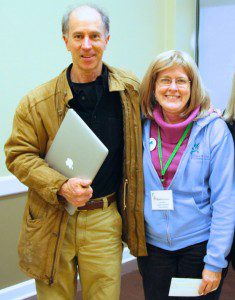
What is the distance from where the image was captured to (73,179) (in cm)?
150

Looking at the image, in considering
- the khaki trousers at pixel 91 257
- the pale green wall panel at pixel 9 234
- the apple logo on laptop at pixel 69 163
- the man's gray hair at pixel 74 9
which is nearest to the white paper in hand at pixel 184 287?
the khaki trousers at pixel 91 257

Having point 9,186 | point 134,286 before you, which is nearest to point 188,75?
point 9,186

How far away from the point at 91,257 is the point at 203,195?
1.84 ft

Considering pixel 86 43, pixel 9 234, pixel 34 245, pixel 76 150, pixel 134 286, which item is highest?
pixel 86 43

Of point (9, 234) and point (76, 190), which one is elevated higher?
point (76, 190)

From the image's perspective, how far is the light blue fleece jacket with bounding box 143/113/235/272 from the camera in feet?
5.02

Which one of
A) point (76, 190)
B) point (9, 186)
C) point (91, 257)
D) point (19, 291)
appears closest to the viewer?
point (76, 190)

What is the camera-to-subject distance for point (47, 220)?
1.61m

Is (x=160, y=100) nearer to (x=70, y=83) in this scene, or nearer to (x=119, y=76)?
(x=119, y=76)

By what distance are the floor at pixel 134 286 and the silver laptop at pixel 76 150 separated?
4.82 ft

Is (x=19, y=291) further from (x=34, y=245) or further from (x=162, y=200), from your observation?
(x=162, y=200)

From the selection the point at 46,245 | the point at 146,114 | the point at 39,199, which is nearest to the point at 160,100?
the point at 146,114

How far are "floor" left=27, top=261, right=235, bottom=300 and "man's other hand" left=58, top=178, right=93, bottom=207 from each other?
1.50 m

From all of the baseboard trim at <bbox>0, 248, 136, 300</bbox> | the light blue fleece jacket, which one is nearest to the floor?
the baseboard trim at <bbox>0, 248, 136, 300</bbox>
